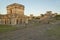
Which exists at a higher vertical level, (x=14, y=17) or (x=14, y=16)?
(x=14, y=16)

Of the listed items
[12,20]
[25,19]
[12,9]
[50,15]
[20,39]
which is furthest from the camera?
[50,15]

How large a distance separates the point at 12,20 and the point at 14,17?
1.01 meters

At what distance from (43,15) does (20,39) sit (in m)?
40.9

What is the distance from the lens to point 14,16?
3722 cm

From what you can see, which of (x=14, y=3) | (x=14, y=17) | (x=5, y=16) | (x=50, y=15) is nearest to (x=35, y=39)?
→ (x=14, y=17)

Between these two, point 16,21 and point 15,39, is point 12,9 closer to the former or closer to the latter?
point 16,21

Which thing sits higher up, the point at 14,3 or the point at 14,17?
the point at 14,3

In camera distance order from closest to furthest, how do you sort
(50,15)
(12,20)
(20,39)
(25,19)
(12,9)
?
(20,39) < (12,20) < (25,19) < (12,9) < (50,15)

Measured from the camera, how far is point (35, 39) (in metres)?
13.7

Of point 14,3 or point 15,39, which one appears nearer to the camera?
point 15,39

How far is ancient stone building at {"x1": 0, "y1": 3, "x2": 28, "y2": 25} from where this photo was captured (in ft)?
122

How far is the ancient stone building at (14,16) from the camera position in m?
37.3

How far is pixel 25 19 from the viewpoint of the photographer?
40531 mm

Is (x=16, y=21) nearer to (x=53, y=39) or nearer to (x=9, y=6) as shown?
(x=9, y=6)
